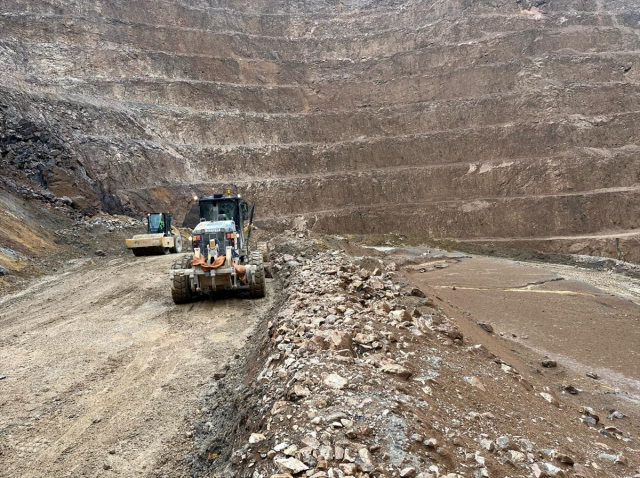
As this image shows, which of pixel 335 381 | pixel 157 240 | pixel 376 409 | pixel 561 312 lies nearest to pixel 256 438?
pixel 335 381

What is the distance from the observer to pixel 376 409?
3299mm

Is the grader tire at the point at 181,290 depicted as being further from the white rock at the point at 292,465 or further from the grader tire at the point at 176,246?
the grader tire at the point at 176,246

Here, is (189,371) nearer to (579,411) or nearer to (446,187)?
(579,411)

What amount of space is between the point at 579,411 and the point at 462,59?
140 ft

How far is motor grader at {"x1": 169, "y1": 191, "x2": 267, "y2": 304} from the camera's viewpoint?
944 cm

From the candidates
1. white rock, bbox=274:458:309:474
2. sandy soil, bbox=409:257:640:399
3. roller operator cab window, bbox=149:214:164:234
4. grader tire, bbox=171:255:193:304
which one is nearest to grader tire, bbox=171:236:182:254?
roller operator cab window, bbox=149:214:164:234

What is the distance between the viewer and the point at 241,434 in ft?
12.2

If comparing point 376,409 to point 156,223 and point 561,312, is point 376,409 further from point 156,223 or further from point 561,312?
point 156,223

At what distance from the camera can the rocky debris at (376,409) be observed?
2.85 metres

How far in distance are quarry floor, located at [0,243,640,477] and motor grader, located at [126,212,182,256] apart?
2.92 meters

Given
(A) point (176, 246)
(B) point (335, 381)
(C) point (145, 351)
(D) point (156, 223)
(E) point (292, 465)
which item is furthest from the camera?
(A) point (176, 246)

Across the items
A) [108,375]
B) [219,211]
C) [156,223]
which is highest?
[219,211]

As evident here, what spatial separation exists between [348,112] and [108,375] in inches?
1438

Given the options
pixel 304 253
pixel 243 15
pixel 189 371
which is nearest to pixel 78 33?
pixel 243 15
